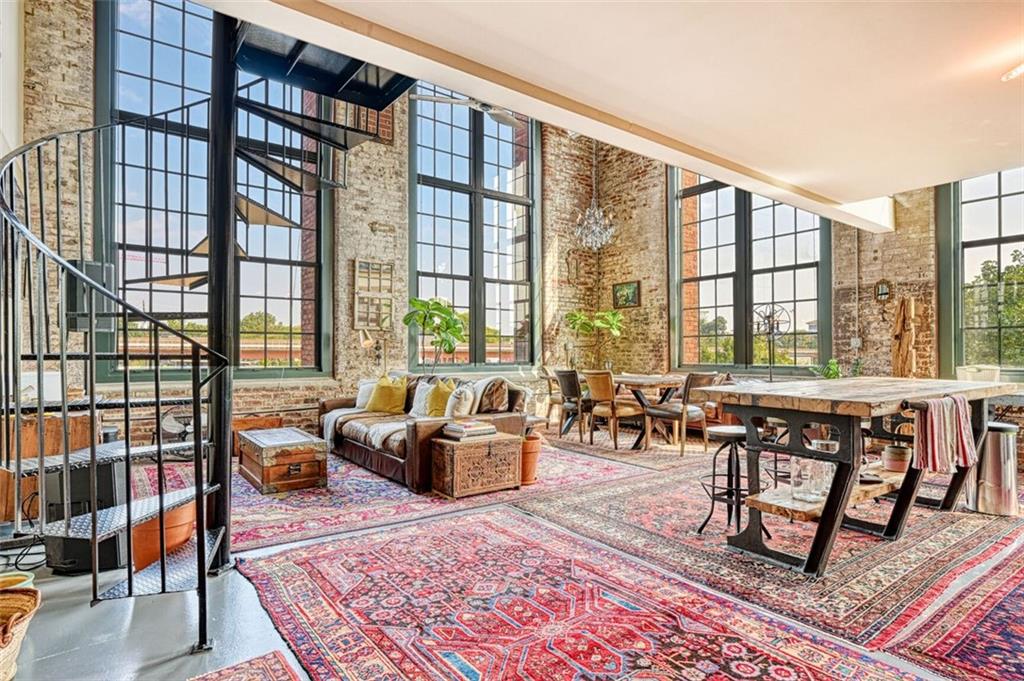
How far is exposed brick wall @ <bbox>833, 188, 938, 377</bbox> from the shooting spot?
6.14m

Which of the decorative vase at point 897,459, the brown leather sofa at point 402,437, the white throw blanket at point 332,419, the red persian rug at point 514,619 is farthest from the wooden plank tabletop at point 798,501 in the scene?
the white throw blanket at point 332,419

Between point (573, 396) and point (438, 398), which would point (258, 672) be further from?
point (573, 396)

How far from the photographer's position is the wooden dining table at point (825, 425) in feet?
9.37

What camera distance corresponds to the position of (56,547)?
9.37 feet

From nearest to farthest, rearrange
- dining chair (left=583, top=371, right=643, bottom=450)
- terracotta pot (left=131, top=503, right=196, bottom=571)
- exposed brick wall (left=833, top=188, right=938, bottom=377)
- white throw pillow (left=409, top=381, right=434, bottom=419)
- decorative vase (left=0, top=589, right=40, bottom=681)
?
decorative vase (left=0, top=589, right=40, bottom=681), terracotta pot (left=131, top=503, right=196, bottom=571), white throw pillow (left=409, top=381, right=434, bottom=419), exposed brick wall (left=833, top=188, right=938, bottom=377), dining chair (left=583, top=371, right=643, bottom=450)

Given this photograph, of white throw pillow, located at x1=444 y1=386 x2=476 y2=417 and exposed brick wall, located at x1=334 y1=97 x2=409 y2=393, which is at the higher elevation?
exposed brick wall, located at x1=334 y1=97 x2=409 y2=393

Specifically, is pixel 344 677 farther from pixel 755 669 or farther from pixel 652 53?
pixel 652 53

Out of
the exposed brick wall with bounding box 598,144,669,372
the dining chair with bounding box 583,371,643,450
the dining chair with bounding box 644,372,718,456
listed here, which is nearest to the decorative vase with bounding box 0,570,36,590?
the dining chair with bounding box 583,371,643,450

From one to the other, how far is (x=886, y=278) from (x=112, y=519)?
7.47 m

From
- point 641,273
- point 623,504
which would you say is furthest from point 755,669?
point 641,273

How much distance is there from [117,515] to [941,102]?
5.20m

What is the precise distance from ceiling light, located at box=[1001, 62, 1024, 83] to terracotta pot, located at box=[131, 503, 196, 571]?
5000 millimetres

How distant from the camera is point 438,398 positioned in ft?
18.1

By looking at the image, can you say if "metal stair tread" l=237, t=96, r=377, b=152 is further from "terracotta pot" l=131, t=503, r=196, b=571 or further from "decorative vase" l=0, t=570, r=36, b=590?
"decorative vase" l=0, t=570, r=36, b=590
